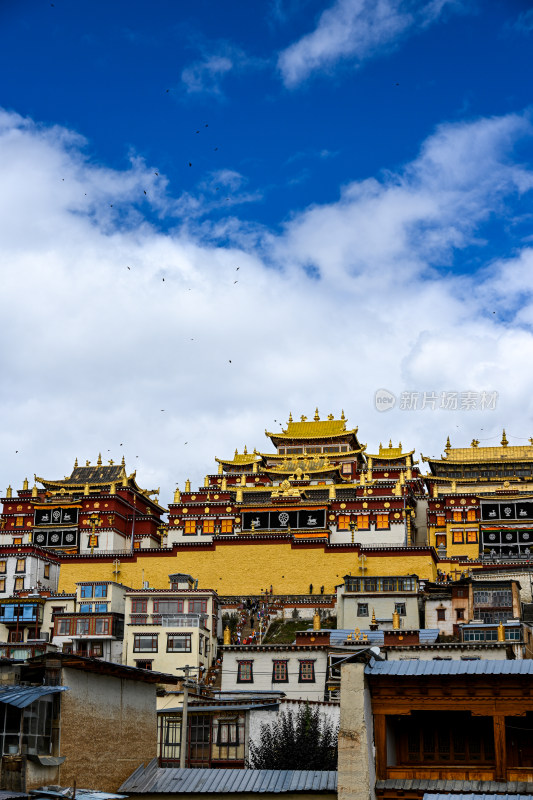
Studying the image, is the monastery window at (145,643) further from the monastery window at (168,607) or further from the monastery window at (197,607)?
the monastery window at (197,607)

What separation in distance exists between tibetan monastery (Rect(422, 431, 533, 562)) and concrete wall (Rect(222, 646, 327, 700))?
26145 millimetres

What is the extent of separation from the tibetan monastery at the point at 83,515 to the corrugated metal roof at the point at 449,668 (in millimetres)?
61479

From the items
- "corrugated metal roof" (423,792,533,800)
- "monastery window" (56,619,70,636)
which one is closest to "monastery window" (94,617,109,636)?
"monastery window" (56,619,70,636)

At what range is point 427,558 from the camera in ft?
253

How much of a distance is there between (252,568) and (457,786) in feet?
175

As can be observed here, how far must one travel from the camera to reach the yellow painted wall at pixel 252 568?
77.8 meters

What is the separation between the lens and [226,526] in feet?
285

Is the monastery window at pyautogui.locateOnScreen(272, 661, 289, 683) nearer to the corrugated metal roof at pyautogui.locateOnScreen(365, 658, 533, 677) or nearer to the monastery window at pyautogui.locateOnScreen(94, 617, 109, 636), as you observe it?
the monastery window at pyautogui.locateOnScreen(94, 617, 109, 636)

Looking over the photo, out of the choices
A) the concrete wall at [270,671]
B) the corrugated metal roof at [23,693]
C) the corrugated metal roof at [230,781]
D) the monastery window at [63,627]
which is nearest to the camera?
the corrugated metal roof at [23,693]

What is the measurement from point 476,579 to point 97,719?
4033 centimetres

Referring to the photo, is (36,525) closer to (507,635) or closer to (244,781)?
(507,635)

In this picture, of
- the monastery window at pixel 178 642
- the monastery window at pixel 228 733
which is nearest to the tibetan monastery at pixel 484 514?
the monastery window at pixel 178 642

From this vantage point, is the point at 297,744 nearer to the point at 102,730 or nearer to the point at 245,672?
the point at 245,672

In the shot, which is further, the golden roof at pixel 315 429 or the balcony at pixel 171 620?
the golden roof at pixel 315 429
